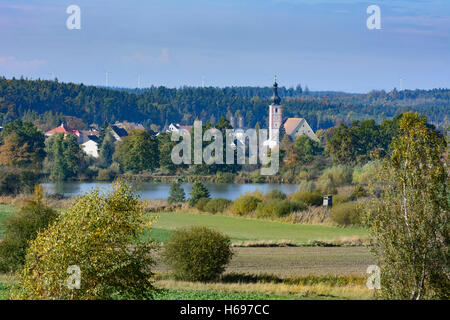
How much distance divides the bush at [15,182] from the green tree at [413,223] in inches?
1429

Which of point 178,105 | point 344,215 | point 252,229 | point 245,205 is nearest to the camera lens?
point 252,229

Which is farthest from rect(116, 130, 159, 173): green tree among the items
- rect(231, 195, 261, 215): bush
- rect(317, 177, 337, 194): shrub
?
rect(231, 195, 261, 215): bush

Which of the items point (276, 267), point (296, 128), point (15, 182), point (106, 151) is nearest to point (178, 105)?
point (296, 128)

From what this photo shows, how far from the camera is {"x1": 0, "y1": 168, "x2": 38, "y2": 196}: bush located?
44062 mm

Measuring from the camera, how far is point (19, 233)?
18156 mm

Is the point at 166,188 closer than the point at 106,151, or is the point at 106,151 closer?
the point at 166,188

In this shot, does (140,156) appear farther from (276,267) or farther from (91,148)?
(276,267)

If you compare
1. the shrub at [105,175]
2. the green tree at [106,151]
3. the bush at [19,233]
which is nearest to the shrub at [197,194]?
the shrub at [105,175]

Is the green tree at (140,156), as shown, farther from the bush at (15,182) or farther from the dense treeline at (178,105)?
the dense treeline at (178,105)

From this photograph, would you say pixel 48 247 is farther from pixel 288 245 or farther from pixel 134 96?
pixel 134 96

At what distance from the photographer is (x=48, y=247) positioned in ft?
31.1

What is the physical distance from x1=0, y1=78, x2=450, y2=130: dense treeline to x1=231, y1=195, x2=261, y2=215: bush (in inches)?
1775

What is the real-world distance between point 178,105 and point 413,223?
131 meters

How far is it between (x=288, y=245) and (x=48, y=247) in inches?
664
